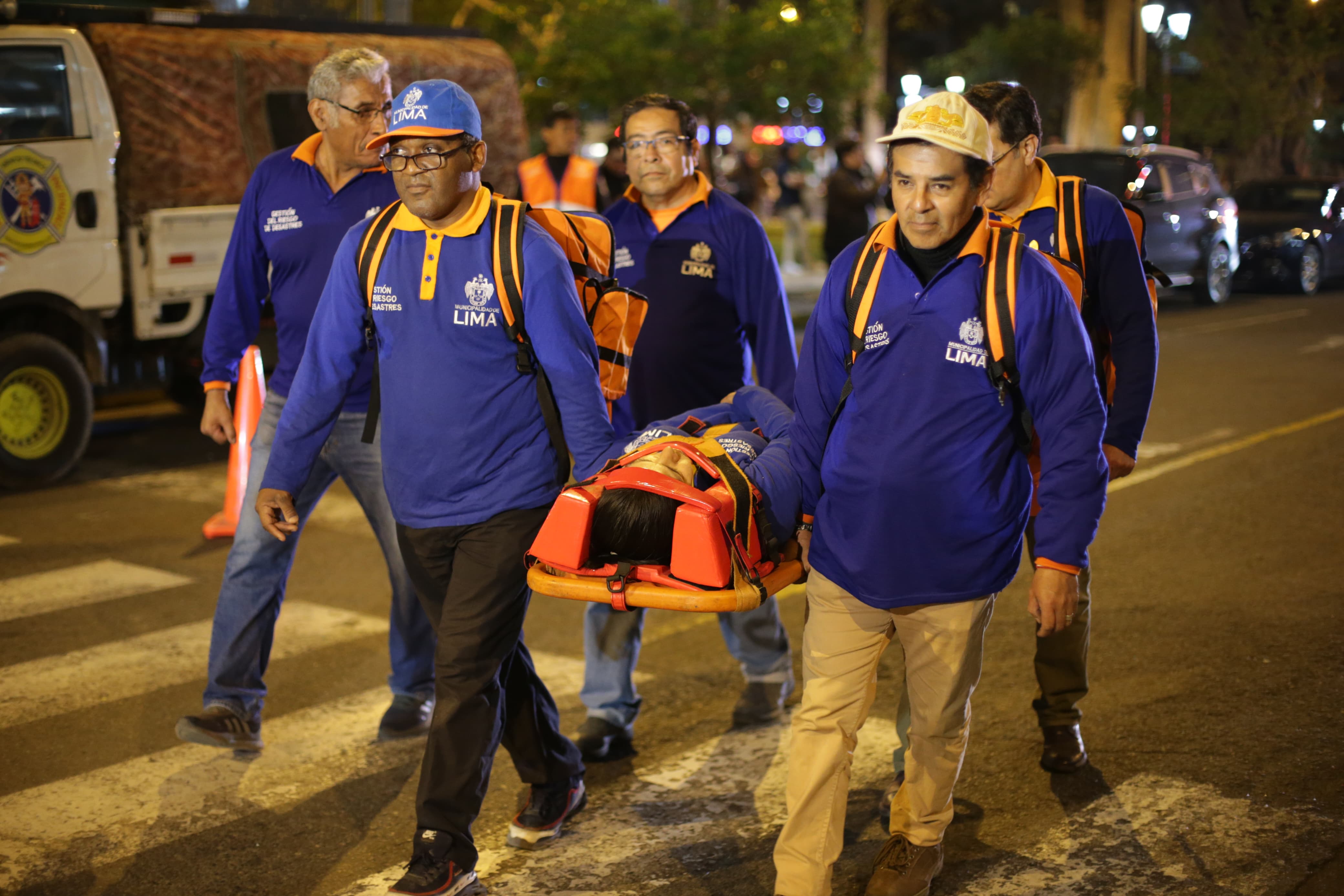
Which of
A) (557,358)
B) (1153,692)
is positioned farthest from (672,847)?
(1153,692)

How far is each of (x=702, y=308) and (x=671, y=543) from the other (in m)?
1.64

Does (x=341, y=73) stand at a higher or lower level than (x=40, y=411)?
higher

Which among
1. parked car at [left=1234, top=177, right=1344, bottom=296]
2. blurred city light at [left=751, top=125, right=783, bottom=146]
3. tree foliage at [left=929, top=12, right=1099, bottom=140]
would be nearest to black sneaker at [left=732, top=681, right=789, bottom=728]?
parked car at [left=1234, top=177, right=1344, bottom=296]

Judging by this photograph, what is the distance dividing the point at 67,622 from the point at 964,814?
416 cm

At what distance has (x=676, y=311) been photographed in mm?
4918

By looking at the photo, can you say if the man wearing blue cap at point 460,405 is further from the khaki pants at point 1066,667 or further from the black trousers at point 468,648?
the khaki pants at point 1066,667

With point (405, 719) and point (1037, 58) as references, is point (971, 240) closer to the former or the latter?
point (405, 719)

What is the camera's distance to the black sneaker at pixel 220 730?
4.70 metres

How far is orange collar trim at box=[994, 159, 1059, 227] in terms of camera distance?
4426 mm

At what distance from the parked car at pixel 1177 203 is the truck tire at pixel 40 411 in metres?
12.6

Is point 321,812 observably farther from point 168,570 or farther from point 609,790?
point 168,570

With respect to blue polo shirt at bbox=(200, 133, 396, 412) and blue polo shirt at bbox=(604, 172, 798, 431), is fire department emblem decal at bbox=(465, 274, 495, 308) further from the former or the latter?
blue polo shirt at bbox=(604, 172, 798, 431)

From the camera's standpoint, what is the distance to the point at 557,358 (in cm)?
375

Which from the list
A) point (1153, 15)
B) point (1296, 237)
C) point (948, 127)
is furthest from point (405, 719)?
point (1153, 15)
